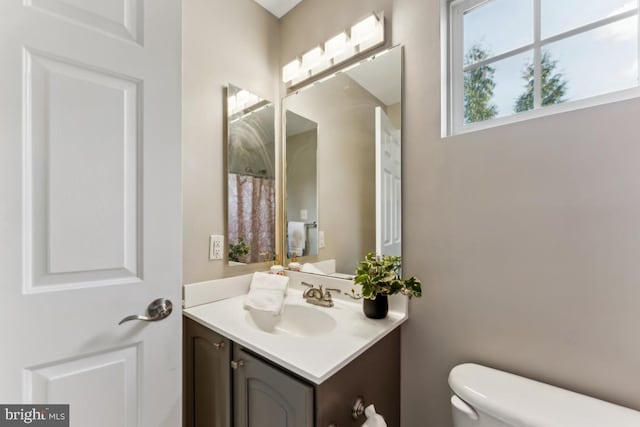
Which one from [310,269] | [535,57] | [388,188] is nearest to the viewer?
[535,57]

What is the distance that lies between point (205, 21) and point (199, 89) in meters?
0.37

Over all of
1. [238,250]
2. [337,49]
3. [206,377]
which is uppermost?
[337,49]

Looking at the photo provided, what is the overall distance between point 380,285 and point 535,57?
3.33 ft

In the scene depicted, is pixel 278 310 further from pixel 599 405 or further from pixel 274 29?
pixel 274 29

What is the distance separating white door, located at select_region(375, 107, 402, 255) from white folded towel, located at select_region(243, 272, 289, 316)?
0.51 m

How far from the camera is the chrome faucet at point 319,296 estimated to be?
52.0 inches

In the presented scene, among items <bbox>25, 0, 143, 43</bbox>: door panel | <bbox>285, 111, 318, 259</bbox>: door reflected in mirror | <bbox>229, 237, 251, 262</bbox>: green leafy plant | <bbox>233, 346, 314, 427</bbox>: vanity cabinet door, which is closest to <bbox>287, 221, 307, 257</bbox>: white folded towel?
<bbox>285, 111, 318, 259</bbox>: door reflected in mirror

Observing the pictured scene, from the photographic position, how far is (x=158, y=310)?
889mm

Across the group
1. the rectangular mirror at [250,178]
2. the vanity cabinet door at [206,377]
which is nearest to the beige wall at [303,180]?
the rectangular mirror at [250,178]

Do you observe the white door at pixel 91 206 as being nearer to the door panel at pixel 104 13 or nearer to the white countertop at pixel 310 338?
the door panel at pixel 104 13

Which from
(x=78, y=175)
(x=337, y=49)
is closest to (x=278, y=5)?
(x=337, y=49)

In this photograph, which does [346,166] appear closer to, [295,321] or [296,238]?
[296,238]

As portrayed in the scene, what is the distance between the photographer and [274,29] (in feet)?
5.77

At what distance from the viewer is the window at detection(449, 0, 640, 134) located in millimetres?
857
